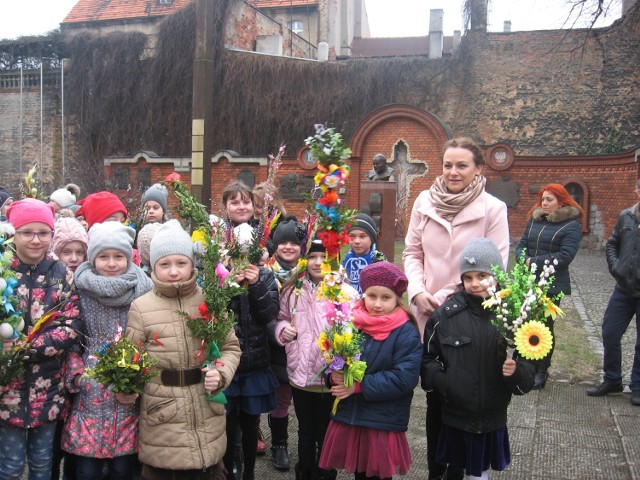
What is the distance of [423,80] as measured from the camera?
79.1 feet

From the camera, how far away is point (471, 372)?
11.0 feet

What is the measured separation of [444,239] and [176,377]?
5.73 feet

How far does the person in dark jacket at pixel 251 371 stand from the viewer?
3.72 m

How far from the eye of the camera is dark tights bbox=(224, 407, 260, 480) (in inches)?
151

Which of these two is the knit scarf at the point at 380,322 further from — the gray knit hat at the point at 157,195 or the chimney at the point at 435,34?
the chimney at the point at 435,34

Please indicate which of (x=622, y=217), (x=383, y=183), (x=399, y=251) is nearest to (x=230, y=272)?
(x=622, y=217)

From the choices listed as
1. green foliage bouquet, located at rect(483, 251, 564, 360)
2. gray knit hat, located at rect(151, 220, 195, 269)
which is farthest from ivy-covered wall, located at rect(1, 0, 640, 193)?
green foliage bouquet, located at rect(483, 251, 564, 360)

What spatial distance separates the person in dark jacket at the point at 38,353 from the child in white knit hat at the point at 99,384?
3.5 inches

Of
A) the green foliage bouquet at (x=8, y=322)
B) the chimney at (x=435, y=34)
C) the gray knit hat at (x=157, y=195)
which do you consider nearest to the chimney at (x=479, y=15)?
the chimney at (x=435, y=34)

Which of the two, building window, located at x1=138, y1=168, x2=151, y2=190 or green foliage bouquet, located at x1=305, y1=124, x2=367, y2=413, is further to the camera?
building window, located at x1=138, y1=168, x2=151, y2=190

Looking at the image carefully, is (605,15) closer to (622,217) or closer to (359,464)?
(622,217)

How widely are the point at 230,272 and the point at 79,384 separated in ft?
3.23

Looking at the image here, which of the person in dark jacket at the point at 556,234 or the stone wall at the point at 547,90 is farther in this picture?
the stone wall at the point at 547,90

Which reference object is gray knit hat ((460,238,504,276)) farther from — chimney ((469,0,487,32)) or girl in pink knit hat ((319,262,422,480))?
chimney ((469,0,487,32))
